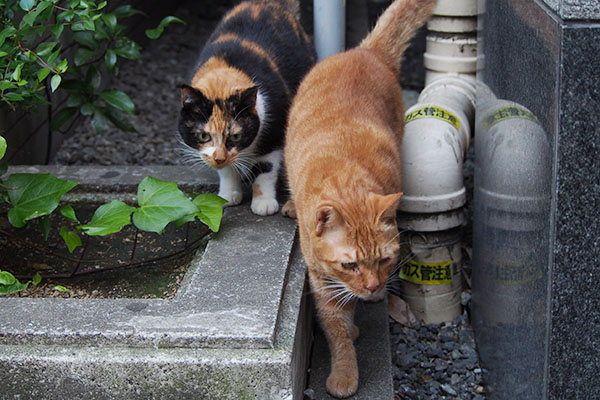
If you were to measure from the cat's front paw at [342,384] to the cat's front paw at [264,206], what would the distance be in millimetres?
826

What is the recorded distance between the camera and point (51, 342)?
2.26 metres

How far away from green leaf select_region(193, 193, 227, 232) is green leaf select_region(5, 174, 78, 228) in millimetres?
475

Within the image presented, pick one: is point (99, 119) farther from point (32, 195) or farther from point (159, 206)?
point (159, 206)

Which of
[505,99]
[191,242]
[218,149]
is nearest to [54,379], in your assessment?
[191,242]

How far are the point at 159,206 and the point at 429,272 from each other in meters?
1.40

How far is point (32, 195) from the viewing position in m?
2.71

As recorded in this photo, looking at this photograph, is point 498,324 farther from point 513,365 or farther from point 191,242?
point 191,242

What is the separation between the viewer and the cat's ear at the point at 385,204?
2.39 meters

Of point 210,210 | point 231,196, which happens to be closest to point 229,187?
point 231,196

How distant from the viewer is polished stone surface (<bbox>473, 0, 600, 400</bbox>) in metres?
1.85

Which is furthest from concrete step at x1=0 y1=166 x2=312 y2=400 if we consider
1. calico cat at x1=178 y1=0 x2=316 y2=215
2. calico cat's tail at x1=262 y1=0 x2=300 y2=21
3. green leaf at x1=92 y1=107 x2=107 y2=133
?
calico cat's tail at x1=262 y1=0 x2=300 y2=21

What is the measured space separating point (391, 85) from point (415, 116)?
27 cm

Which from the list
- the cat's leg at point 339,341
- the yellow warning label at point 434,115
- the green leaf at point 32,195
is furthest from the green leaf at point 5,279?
the yellow warning label at point 434,115

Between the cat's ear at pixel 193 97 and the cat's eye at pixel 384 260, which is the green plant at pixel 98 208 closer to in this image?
the cat's ear at pixel 193 97
